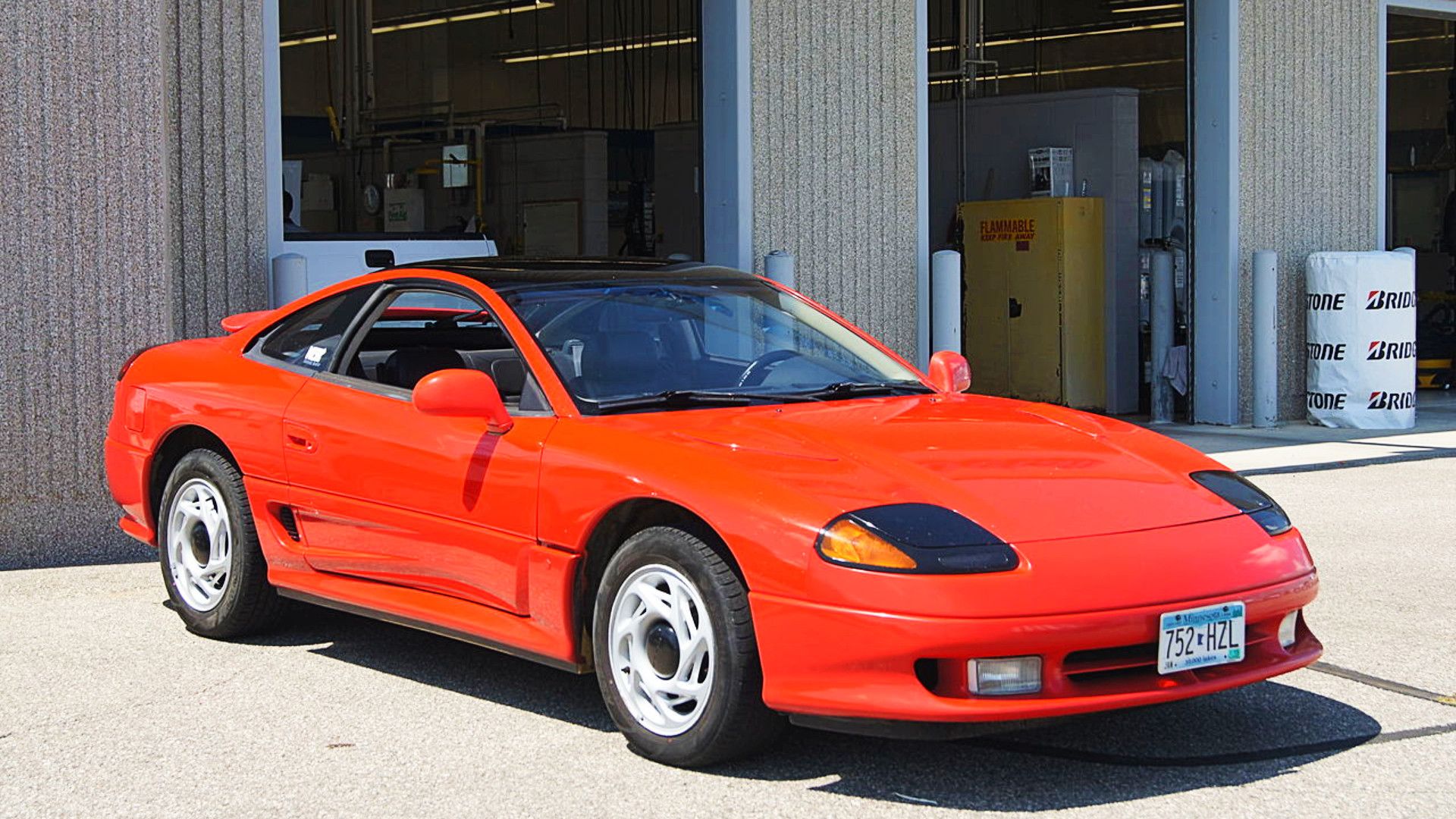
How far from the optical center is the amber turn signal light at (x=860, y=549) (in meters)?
4.34

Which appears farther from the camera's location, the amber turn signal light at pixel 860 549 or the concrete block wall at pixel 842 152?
the concrete block wall at pixel 842 152

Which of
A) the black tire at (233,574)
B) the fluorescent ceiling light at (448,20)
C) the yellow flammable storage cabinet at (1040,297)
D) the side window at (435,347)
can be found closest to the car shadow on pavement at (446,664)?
the black tire at (233,574)

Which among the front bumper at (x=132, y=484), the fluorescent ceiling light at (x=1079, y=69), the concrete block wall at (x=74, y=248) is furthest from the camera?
the fluorescent ceiling light at (x=1079, y=69)

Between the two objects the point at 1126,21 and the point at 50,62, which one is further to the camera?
the point at 1126,21

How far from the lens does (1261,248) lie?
14938mm

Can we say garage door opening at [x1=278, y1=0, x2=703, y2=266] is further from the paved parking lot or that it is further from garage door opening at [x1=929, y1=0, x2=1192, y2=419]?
the paved parking lot

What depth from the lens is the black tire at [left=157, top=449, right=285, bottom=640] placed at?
245 inches

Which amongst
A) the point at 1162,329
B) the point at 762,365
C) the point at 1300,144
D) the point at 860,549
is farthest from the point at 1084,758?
the point at 1300,144

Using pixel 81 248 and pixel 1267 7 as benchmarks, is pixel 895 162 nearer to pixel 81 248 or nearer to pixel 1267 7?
pixel 1267 7

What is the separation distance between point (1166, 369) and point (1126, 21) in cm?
1945

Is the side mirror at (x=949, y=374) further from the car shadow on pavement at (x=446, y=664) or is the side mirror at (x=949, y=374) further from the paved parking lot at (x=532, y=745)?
the car shadow on pavement at (x=446, y=664)

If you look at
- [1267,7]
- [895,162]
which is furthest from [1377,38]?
[895,162]

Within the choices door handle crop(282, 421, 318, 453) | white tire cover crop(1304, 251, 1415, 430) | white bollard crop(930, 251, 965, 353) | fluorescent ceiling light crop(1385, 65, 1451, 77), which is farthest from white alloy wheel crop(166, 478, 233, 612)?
fluorescent ceiling light crop(1385, 65, 1451, 77)

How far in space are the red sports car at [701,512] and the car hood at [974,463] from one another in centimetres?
1
